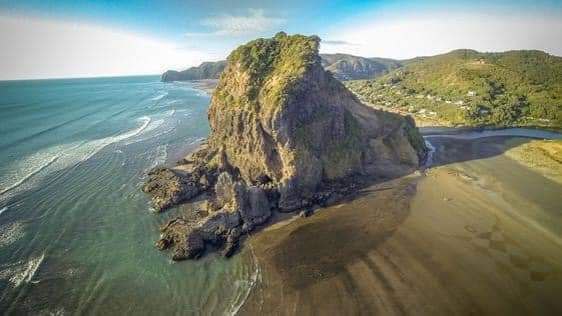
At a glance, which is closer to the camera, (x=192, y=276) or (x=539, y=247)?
(x=192, y=276)

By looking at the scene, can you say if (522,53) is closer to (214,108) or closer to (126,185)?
(214,108)

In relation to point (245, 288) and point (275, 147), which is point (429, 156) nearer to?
point (275, 147)

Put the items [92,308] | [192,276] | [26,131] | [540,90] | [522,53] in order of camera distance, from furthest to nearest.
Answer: [522,53], [540,90], [26,131], [192,276], [92,308]

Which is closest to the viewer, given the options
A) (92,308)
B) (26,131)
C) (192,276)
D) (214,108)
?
(92,308)

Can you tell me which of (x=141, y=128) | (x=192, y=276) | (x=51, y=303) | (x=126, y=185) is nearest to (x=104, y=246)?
(x=51, y=303)

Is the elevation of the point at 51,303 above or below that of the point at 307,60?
below

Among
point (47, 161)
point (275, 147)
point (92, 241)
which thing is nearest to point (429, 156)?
point (275, 147)

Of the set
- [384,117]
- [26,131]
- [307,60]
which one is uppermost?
[307,60]

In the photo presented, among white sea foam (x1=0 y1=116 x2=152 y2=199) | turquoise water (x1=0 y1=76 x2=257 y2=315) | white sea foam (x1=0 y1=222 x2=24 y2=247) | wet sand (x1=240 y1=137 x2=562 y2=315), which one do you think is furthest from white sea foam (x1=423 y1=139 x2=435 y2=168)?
white sea foam (x1=0 y1=116 x2=152 y2=199)
